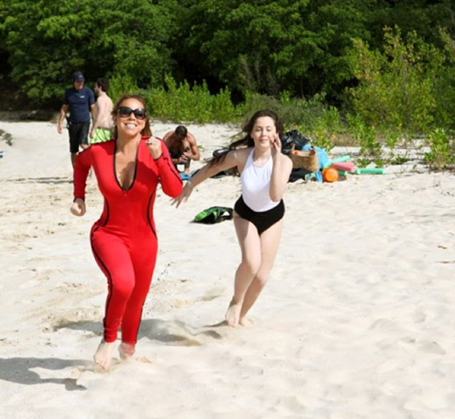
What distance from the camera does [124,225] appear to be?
4.55 meters

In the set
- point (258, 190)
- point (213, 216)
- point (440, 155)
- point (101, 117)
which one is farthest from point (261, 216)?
point (440, 155)

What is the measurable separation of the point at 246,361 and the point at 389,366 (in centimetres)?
79

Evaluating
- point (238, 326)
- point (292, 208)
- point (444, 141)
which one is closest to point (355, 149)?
point (444, 141)

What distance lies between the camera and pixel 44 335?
5676 mm

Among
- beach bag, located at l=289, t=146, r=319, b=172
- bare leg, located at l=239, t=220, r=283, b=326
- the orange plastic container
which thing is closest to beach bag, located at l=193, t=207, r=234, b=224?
beach bag, located at l=289, t=146, r=319, b=172

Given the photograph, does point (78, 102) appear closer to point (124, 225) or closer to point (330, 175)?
point (330, 175)

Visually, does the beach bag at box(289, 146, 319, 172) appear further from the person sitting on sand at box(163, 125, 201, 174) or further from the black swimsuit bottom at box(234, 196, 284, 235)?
the black swimsuit bottom at box(234, 196, 284, 235)

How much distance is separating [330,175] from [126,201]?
8017 millimetres

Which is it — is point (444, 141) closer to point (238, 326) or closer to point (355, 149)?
point (355, 149)

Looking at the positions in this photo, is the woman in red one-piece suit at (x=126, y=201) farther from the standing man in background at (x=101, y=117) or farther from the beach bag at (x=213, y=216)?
the standing man in background at (x=101, y=117)

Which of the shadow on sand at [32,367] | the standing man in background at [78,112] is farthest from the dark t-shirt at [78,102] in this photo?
the shadow on sand at [32,367]

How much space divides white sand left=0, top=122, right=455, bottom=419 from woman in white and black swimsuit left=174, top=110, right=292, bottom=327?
1.52ft

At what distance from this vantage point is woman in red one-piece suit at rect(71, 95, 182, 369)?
4500 millimetres

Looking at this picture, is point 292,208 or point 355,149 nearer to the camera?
point 292,208
